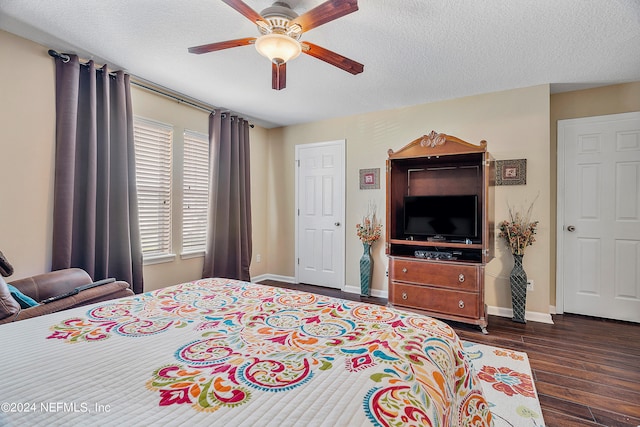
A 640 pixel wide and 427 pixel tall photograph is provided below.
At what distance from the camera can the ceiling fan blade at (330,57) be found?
197cm

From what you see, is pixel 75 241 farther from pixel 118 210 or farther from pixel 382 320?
pixel 382 320

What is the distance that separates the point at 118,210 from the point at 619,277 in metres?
5.11

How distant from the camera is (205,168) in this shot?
3.99 meters

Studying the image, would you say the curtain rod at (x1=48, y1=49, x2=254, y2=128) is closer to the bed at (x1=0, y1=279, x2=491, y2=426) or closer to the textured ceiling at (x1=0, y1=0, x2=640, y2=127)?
the textured ceiling at (x1=0, y1=0, x2=640, y2=127)

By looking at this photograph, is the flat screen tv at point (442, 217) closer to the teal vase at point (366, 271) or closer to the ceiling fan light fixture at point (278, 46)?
the teal vase at point (366, 271)

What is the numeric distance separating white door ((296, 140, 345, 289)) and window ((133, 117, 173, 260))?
6.24 feet

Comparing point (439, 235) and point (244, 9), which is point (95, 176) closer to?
point (244, 9)

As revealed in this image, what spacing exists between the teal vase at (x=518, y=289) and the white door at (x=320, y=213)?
6.82ft

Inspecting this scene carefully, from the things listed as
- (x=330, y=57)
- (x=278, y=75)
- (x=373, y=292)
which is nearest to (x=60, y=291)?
(x=278, y=75)

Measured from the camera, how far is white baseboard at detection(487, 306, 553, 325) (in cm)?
319

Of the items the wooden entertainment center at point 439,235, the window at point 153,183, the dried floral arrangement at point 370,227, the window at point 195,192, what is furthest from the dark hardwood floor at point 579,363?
the window at point 153,183

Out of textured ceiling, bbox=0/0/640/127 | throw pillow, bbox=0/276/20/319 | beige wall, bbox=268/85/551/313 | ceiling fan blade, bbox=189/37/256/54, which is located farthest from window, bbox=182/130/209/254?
throw pillow, bbox=0/276/20/319

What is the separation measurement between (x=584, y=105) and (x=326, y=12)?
3.31 m

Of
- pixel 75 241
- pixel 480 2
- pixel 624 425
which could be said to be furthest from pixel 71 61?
pixel 624 425
